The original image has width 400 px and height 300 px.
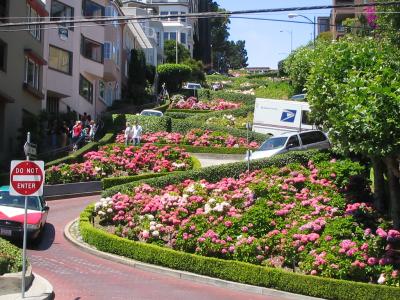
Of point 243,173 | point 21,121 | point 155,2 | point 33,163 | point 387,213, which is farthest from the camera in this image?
point 155,2

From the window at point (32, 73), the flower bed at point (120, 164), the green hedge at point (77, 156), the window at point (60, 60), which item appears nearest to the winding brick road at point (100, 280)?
the flower bed at point (120, 164)

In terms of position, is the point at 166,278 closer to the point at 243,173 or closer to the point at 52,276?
the point at 52,276

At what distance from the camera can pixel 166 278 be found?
598 inches

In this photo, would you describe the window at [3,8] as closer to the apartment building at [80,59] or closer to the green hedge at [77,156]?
the green hedge at [77,156]

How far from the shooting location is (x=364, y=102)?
15.3 metres

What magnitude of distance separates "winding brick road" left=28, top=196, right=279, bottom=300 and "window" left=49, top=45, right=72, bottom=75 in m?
25.9

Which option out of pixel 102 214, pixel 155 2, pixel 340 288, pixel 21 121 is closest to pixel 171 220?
pixel 102 214

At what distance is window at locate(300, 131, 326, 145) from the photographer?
1087 inches

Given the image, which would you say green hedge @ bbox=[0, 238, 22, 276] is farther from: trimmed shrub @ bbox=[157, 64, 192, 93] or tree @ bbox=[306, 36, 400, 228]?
trimmed shrub @ bbox=[157, 64, 192, 93]

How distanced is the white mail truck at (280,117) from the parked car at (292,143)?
29.3ft

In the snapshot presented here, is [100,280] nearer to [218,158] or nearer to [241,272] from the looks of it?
[241,272]

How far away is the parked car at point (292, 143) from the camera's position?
87.6ft

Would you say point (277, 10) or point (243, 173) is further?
point (243, 173)

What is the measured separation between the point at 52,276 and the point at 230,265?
12.7ft
